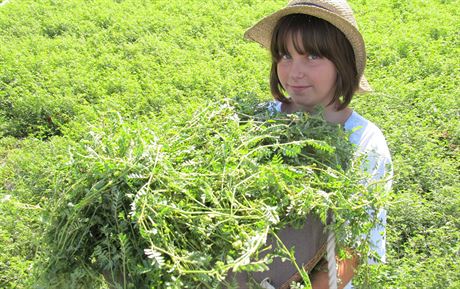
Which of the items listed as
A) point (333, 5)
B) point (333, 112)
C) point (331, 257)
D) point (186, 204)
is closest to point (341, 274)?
point (331, 257)

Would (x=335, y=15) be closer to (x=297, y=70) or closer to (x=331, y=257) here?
(x=297, y=70)

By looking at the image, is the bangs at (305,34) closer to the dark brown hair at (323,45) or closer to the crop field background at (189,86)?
the dark brown hair at (323,45)

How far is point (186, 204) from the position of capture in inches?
62.3

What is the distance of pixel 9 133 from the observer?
4.83 meters

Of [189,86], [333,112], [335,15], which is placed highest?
[335,15]

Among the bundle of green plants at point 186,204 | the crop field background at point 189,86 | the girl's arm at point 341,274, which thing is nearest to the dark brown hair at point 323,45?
the crop field background at point 189,86

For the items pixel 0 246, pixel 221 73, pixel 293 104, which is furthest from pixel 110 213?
pixel 221 73

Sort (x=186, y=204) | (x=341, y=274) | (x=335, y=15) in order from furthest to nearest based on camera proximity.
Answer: (x=335, y=15)
(x=341, y=274)
(x=186, y=204)

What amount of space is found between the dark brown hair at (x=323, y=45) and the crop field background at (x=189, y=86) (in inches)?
13.7

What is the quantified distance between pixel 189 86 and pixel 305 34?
288 centimetres

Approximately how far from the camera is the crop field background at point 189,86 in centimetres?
336

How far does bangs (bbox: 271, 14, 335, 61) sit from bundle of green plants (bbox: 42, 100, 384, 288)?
2.03 ft

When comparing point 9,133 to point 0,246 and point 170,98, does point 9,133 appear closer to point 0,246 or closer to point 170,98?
point 170,98

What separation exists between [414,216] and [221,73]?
7.73 ft
